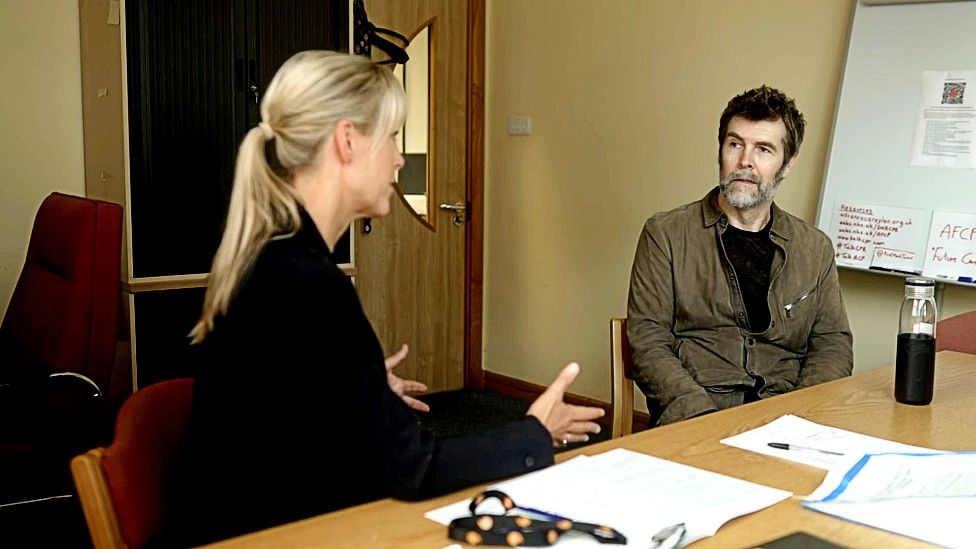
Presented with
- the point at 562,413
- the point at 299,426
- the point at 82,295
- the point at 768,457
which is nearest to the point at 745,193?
the point at 768,457

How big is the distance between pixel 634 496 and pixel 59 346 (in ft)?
6.08

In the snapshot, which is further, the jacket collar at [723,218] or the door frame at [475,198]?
the door frame at [475,198]

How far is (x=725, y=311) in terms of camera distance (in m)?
2.46

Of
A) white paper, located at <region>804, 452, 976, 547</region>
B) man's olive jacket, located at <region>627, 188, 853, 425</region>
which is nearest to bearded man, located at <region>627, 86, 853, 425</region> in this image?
man's olive jacket, located at <region>627, 188, 853, 425</region>

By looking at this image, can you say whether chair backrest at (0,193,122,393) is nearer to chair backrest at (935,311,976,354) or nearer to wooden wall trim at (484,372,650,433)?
chair backrest at (935,311,976,354)

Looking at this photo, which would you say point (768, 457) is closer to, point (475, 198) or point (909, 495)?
point (909, 495)

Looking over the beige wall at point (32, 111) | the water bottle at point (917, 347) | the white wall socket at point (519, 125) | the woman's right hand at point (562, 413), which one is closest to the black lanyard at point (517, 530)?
the woman's right hand at point (562, 413)

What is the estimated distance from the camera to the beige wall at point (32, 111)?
142 inches

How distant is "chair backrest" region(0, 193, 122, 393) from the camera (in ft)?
8.54

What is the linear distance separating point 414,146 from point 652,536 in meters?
3.67

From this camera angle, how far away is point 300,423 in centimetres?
129

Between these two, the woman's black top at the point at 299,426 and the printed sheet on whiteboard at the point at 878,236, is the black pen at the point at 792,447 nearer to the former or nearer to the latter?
the woman's black top at the point at 299,426

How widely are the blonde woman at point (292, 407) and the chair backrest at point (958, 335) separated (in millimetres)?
1536

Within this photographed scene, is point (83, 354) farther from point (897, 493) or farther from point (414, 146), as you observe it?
point (414, 146)
